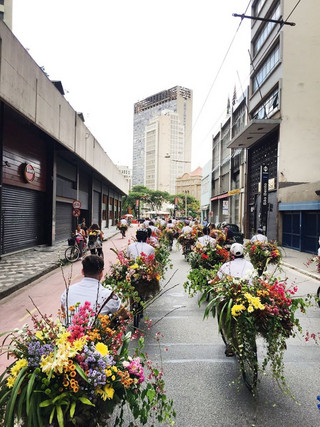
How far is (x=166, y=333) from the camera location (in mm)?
5418

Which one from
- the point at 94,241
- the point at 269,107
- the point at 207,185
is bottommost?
the point at 94,241

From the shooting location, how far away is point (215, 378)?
3848 millimetres

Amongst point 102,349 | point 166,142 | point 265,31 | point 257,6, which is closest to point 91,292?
point 102,349

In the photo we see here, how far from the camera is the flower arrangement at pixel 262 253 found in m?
9.04

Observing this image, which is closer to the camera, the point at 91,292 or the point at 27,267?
the point at 91,292

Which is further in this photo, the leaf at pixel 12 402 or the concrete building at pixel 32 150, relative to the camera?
the concrete building at pixel 32 150

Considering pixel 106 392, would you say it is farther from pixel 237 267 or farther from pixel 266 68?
pixel 266 68

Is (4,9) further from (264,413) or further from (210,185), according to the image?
(264,413)

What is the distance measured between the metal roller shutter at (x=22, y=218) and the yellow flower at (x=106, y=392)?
39.6ft

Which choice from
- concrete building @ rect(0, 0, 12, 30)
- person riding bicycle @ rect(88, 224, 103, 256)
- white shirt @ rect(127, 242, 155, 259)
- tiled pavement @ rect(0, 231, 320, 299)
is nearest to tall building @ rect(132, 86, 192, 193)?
concrete building @ rect(0, 0, 12, 30)

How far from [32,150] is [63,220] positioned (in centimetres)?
663

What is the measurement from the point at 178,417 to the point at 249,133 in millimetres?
24862

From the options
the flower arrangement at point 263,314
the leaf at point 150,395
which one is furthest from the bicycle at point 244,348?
the leaf at point 150,395

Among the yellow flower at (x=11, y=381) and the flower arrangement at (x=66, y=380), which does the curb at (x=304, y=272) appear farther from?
the yellow flower at (x=11, y=381)
